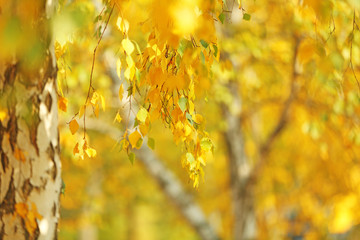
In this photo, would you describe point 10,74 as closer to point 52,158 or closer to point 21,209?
point 52,158

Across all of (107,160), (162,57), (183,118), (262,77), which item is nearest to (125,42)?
(162,57)

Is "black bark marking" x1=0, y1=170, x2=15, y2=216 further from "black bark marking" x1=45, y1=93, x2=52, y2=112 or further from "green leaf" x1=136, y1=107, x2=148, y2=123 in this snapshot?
"green leaf" x1=136, y1=107, x2=148, y2=123

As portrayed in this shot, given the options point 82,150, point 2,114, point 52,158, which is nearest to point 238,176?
point 52,158

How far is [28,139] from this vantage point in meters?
2.16

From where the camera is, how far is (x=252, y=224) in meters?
6.23

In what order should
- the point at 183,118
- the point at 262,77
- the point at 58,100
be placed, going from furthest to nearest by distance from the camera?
the point at 262,77, the point at 58,100, the point at 183,118

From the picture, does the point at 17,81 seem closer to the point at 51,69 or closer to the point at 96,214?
the point at 51,69

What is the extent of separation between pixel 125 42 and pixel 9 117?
785 mm

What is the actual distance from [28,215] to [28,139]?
36 cm

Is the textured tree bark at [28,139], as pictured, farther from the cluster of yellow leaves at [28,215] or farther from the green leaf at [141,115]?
the green leaf at [141,115]

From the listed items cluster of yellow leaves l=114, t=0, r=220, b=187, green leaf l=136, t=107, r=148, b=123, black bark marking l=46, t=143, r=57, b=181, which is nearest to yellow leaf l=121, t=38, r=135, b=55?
cluster of yellow leaves l=114, t=0, r=220, b=187

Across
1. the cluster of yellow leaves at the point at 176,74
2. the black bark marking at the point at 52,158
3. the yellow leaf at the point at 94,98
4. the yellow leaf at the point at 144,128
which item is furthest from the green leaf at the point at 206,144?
the black bark marking at the point at 52,158

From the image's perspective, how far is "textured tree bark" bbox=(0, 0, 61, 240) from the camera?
83.1 inches

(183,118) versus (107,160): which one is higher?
(107,160)
